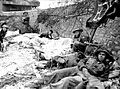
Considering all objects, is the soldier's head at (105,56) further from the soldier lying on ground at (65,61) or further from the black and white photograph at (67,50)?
the soldier lying on ground at (65,61)

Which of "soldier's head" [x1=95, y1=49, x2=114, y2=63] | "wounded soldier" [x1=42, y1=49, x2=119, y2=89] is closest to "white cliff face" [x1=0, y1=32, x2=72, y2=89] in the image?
"wounded soldier" [x1=42, y1=49, x2=119, y2=89]

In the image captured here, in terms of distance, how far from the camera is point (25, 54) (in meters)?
6.98

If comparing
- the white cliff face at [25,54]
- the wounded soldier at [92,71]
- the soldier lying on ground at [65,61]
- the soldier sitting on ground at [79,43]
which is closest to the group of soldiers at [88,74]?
the wounded soldier at [92,71]

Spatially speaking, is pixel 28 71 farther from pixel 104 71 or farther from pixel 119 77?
pixel 119 77

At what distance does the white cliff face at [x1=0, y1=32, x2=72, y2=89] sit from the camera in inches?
203

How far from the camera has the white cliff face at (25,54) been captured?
16.9 ft

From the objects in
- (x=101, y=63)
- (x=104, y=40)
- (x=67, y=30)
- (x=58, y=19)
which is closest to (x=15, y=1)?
(x=58, y=19)

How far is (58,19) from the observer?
401 inches

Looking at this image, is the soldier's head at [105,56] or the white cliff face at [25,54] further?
the white cliff face at [25,54]

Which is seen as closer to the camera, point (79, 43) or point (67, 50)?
point (79, 43)

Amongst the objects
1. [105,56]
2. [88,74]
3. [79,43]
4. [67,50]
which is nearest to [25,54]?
[67,50]

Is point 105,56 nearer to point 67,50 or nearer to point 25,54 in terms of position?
point 67,50

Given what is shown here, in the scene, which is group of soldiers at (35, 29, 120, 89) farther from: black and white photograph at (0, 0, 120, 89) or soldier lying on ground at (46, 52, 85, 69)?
soldier lying on ground at (46, 52, 85, 69)

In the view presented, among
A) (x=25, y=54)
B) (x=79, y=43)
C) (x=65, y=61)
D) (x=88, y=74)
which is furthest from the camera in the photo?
(x=25, y=54)
